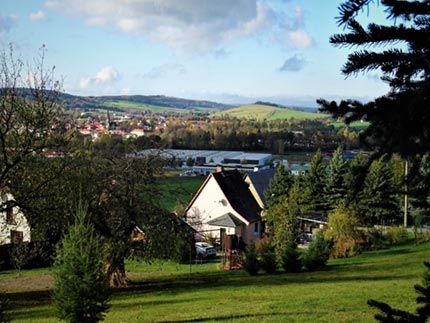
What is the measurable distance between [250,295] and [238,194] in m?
29.3

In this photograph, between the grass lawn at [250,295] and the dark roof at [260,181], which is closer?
the grass lawn at [250,295]

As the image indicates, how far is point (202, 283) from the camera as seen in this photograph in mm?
22250

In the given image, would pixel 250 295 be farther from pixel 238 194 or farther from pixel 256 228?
pixel 238 194

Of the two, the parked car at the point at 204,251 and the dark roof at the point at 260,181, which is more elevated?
the dark roof at the point at 260,181

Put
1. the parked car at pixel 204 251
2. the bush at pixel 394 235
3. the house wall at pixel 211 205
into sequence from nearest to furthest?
the parked car at pixel 204 251 < the bush at pixel 394 235 < the house wall at pixel 211 205

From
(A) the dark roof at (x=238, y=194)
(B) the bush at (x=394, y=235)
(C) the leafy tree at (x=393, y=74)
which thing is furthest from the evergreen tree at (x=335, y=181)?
(C) the leafy tree at (x=393, y=74)

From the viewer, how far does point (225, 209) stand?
1751 inches

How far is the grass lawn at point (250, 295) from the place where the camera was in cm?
1365

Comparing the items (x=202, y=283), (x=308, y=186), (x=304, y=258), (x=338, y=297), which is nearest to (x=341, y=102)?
Answer: (x=338, y=297)

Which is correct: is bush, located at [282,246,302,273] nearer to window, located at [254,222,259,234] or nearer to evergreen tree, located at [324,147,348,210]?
window, located at [254,222,259,234]

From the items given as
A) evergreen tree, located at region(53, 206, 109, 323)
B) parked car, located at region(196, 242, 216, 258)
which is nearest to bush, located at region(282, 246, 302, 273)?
parked car, located at region(196, 242, 216, 258)

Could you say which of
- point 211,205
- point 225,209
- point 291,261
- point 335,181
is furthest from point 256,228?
point 291,261

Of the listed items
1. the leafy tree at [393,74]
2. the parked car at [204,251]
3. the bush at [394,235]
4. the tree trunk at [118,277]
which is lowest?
the parked car at [204,251]

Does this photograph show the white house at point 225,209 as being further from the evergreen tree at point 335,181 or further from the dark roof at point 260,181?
the evergreen tree at point 335,181
